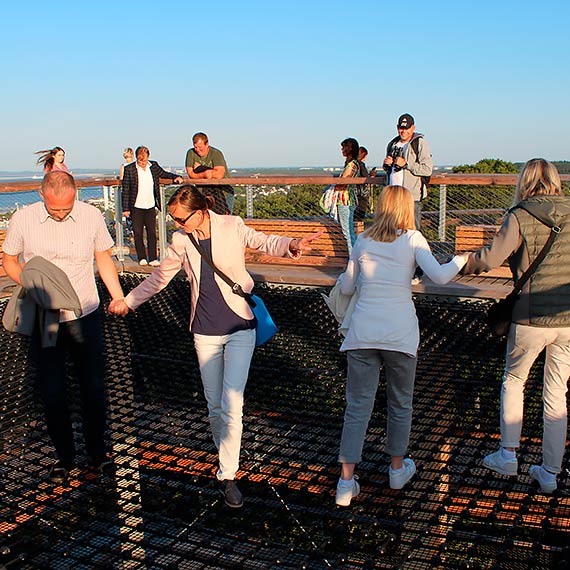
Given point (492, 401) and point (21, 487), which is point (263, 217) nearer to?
point (492, 401)

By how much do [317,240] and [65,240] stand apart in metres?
4.17

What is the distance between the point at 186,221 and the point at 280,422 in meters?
1.82

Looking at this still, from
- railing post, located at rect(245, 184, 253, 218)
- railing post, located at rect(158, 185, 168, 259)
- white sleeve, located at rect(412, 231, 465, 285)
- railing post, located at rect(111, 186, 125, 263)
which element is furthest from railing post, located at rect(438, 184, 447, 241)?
white sleeve, located at rect(412, 231, 465, 285)

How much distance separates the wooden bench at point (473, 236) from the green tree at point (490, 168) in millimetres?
7232

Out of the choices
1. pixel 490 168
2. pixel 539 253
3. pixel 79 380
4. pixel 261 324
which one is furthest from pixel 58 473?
pixel 490 168

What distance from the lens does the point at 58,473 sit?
3.70 meters

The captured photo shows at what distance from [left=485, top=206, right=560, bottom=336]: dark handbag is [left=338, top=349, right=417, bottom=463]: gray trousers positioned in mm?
487

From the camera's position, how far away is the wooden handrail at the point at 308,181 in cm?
611

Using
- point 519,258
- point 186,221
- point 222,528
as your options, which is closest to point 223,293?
point 186,221

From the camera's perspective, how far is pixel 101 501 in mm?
3527

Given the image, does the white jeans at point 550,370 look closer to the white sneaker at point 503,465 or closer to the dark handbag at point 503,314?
the dark handbag at point 503,314

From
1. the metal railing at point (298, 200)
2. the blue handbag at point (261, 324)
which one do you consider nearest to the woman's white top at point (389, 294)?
the blue handbag at point (261, 324)

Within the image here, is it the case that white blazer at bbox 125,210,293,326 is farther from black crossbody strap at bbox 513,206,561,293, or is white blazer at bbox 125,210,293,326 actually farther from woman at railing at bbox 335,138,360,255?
woman at railing at bbox 335,138,360,255

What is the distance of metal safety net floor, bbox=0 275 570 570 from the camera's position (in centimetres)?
308
